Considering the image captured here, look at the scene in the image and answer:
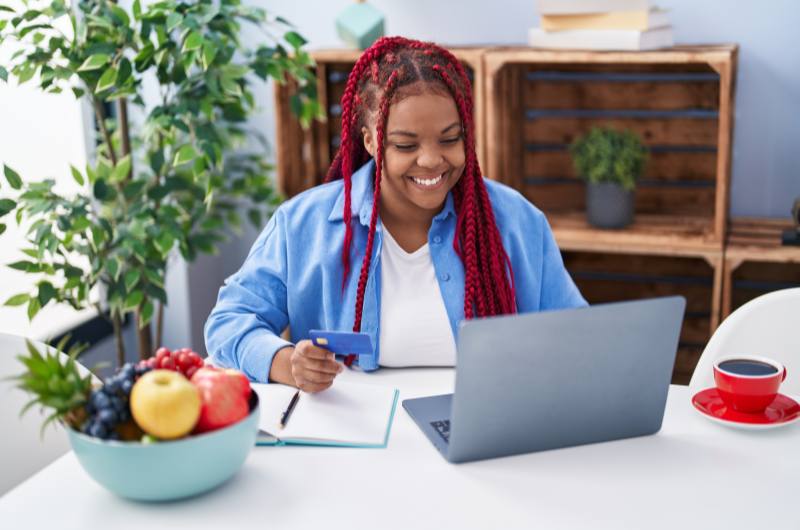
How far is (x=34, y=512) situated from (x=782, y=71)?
2.19 meters

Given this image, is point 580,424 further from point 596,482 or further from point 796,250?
point 796,250

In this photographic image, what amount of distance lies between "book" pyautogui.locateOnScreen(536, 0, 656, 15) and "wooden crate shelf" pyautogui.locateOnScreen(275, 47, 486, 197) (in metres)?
0.23

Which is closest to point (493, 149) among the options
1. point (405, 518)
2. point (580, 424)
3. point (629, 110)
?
point (629, 110)

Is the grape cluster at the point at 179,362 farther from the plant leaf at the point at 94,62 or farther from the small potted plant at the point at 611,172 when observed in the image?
the small potted plant at the point at 611,172

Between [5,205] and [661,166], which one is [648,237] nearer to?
[661,166]

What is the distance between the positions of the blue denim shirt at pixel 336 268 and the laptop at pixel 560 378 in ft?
1.39

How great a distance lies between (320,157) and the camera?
8.27 ft

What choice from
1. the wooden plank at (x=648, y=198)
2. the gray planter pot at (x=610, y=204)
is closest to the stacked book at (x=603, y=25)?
the gray planter pot at (x=610, y=204)

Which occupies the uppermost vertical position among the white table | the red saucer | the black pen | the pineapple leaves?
the pineapple leaves

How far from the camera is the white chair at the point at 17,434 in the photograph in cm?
117

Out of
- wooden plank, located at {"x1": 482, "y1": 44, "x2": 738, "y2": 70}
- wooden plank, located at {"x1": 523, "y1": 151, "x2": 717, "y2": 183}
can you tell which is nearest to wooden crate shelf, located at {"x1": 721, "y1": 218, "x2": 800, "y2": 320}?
wooden plank, located at {"x1": 523, "y1": 151, "x2": 717, "y2": 183}

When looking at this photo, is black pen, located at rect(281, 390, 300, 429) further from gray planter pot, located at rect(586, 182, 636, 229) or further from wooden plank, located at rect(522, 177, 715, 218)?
wooden plank, located at rect(522, 177, 715, 218)

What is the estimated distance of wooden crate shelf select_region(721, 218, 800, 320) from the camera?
6.57 ft

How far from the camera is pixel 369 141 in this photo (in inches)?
57.7
